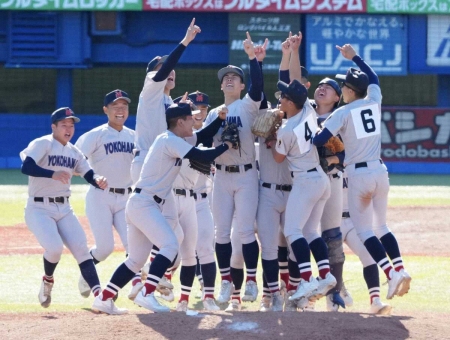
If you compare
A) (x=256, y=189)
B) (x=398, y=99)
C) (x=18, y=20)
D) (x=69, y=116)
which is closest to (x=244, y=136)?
(x=256, y=189)

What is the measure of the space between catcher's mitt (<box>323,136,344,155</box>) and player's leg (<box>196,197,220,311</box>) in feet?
4.44

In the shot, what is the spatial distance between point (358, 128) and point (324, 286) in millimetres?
1250

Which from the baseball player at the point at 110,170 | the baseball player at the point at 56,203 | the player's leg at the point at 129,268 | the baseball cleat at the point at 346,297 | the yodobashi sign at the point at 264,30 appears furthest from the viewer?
the yodobashi sign at the point at 264,30

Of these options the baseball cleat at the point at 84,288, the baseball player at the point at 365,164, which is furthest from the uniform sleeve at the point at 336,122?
the baseball cleat at the point at 84,288

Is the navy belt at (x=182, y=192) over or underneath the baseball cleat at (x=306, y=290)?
over

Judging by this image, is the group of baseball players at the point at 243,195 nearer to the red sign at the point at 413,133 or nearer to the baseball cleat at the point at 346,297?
the baseball cleat at the point at 346,297

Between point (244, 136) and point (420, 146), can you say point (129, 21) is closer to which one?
point (420, 146)

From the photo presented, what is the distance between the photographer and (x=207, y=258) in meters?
7.67

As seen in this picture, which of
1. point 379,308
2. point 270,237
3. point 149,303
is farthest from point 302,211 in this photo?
point 149,303

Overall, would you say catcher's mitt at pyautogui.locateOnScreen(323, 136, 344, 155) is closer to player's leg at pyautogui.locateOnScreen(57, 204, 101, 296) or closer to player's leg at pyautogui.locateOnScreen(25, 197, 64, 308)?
player's leg at pyautogui.locateOnScreen(57, 204, 101, 296)

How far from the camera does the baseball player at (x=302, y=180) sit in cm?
685

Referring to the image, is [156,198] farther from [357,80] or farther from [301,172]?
[357,80]

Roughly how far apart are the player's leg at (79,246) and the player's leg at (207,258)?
3.01ft

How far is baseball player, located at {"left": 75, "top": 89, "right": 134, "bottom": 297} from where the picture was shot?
8398 mm
